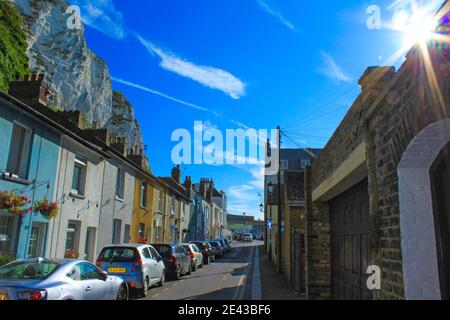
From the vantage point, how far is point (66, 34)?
5047cm

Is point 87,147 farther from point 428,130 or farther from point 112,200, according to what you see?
point 428,130

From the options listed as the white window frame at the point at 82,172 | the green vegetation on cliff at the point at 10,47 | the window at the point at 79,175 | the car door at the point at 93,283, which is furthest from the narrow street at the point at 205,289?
the green vegetation on cliff at the point at 10,47

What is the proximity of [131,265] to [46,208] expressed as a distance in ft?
11.1

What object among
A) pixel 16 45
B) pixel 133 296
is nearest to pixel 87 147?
pixel 133 296

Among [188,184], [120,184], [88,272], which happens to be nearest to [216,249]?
[188,184]

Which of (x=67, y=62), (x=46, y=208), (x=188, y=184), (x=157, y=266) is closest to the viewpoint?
(x=46, y=208)

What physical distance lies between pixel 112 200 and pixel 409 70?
53.6 ft

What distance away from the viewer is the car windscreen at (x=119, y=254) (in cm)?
1194

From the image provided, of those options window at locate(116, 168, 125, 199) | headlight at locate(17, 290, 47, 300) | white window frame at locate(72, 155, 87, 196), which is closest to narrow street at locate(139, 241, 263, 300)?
white window frame at locate(72, 155, 87, 196)

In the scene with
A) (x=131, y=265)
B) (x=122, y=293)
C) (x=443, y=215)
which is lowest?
(x=122, y=293)

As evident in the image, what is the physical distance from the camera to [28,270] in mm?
6891

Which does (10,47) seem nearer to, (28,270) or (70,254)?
(70,254)

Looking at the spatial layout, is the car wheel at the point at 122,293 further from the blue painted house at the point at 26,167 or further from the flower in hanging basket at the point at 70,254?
the flower in hanging basket at the point at 70,254

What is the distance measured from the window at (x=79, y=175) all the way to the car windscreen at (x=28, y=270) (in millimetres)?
8051
